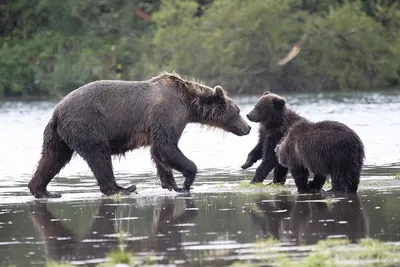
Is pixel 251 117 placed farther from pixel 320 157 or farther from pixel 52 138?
pixel 52 138

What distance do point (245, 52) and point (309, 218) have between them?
39.0 meters

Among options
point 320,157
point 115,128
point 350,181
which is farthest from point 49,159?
point 350,181

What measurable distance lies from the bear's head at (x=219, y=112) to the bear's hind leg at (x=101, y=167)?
4.57 feet

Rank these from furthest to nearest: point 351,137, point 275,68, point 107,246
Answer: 1. point 275,68
2. point 351,137
3. point 107,246

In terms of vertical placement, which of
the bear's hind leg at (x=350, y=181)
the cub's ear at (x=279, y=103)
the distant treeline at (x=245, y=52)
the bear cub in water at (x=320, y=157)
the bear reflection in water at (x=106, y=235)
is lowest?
the bear reflection in water at (x=106, y=235)

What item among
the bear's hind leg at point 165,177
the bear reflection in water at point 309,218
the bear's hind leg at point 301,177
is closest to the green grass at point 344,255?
the bear reflection in water at point 309,218

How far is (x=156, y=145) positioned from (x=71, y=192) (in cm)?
128

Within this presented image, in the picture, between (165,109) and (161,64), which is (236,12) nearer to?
(161,64)

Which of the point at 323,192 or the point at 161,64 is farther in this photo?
the point at 161,64

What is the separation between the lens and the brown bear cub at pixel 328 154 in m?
11.9

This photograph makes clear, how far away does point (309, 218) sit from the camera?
10.1 metres

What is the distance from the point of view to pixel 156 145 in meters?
13.2

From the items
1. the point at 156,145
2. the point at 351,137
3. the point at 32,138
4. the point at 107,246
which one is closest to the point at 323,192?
the point at 351,137

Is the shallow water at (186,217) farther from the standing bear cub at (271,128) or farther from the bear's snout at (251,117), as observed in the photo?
the bear's snout at (251,117)
